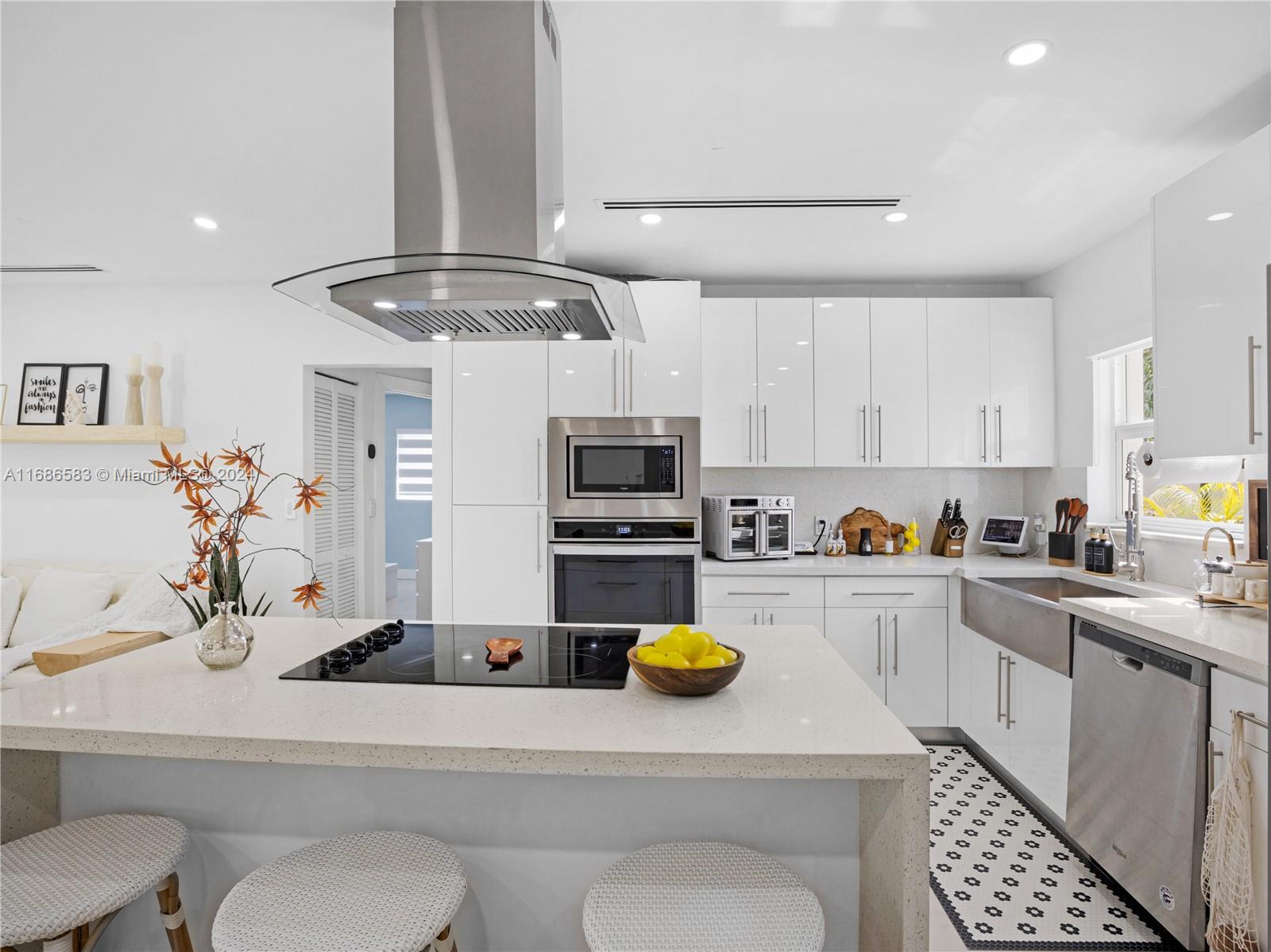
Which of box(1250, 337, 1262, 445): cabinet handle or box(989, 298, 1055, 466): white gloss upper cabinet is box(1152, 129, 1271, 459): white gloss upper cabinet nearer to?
box(1250, 337, 1262, 445): cabinet handle

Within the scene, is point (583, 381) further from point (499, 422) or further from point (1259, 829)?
point (1259, 829)

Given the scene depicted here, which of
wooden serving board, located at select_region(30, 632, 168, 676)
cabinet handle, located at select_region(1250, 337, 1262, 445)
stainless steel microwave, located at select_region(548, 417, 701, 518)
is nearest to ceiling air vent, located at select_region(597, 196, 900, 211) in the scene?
stainless steel microwave, located at select_region(548, 417, 701, 518)

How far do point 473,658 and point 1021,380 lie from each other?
10.6 feet

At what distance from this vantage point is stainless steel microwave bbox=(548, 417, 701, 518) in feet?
11.8

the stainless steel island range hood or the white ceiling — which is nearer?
the stainless steel island range hood

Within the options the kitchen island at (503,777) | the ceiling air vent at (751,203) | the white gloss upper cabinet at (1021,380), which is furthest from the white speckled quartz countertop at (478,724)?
the white gloss upper cabinet at (1021,380)

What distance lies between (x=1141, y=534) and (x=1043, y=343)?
3.83 ft

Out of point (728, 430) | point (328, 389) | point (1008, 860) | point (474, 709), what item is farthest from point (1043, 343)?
point (328, 389)

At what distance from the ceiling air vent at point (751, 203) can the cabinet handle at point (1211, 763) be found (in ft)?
6.82

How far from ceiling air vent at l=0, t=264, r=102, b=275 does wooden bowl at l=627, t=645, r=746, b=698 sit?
12.9ft

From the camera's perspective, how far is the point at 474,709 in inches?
58.1

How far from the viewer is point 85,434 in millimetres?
4043

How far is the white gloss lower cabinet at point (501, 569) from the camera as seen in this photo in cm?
363

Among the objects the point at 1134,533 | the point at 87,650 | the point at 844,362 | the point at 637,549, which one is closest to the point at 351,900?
the point at 637,549
